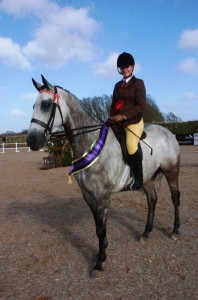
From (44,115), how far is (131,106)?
4.65ft

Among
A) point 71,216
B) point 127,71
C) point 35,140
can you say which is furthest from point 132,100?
point 71,216

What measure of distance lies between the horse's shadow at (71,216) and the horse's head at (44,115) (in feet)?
6.93

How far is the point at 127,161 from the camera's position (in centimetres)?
473

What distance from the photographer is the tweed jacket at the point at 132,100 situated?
15.2 ft

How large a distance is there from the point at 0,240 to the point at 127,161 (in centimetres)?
298

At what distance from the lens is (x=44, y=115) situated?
156 inches

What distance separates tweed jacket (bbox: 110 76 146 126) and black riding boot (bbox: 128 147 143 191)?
1.60 feet

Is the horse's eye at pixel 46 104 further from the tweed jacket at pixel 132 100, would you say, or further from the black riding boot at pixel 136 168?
the black riding boot at pixel 136 168

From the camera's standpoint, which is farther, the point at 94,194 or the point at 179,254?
the point at 179,254

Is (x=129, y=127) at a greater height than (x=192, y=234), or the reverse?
(x=129, y=127)

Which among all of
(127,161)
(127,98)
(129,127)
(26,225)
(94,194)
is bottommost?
(26,225)

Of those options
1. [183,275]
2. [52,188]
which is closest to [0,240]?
[183,275]

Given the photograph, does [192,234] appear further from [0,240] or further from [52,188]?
[52,188]

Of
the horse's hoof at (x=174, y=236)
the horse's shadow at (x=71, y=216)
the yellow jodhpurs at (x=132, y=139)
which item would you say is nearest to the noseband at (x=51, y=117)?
the yellow jodhpurs at (x=132, y=139)
